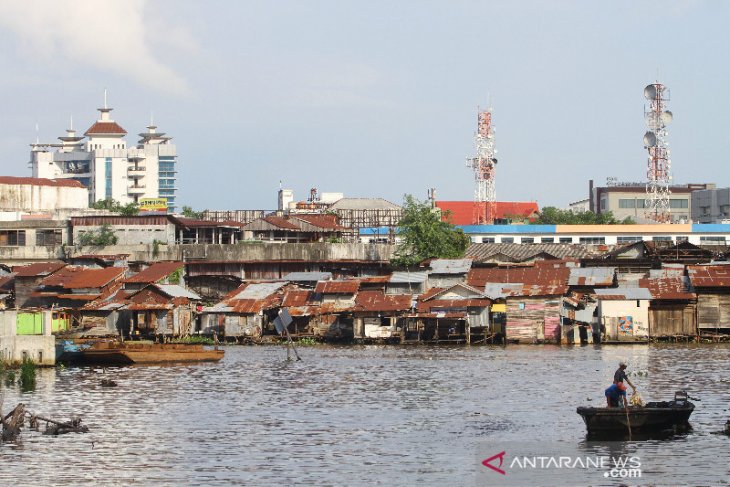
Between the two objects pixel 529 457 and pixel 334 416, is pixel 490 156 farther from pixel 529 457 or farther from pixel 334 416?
pixel 529 457

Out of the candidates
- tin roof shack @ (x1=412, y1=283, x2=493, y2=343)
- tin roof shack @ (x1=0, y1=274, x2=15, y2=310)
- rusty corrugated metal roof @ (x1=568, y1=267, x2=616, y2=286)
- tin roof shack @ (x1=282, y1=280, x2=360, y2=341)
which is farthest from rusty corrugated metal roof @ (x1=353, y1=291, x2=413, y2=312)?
tin roof shack @ (x1=0, y1=274, x2=15, y2=310)

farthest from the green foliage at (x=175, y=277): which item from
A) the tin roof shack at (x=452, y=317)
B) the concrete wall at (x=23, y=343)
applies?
the concrete wall at (x=23, y=343)

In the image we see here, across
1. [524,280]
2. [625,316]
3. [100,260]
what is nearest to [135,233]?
[100,260]

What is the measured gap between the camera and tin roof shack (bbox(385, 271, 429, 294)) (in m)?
76.0

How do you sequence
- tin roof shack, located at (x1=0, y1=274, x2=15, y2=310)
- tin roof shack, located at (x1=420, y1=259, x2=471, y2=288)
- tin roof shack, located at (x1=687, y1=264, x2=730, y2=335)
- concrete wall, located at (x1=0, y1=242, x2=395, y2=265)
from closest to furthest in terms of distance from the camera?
tin roof shack, located at (x1=687, y1=264, x2=730, y2=335) → tin roof shack, located at (x1=420, y1=259, x2=471, y2=288) → tin roof shack, located at (x1=0, y1=274, x2=15, y2=310) → concrete wall, located at (x1=0, y1=242, x2=395, y2=265)

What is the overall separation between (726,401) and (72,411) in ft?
74.4

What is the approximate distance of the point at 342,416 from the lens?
3888cm

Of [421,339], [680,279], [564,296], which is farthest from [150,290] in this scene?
[680,279]

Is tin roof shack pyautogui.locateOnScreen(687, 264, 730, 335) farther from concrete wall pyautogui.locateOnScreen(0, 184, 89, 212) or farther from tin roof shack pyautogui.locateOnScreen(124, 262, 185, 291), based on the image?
concrete wall pyautogui.locateOnScreen(0, 184, 89, 212)

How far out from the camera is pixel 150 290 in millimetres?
76375

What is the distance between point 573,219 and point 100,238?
61461 millimetres

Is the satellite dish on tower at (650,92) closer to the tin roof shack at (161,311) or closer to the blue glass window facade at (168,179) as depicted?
the tin roof shack at (161,311)

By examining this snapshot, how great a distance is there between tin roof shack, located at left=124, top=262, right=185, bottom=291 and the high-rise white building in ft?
339

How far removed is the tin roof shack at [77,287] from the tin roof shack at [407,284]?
60.8 ft
